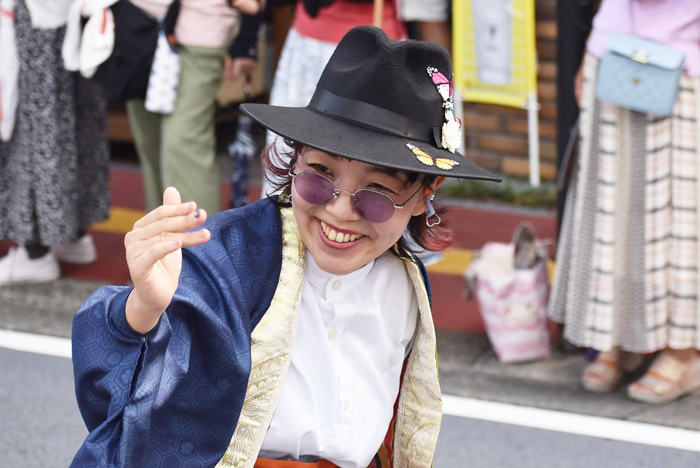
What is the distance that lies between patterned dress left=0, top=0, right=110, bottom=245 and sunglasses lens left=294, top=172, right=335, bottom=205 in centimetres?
309

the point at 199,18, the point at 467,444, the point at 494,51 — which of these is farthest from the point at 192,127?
the point at 467,444

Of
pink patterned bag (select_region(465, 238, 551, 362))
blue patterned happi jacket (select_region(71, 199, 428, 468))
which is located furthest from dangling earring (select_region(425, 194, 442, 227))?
pink patterned bag (select_region(465, 238, 551, 362))

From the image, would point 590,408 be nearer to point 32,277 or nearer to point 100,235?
point 32,277

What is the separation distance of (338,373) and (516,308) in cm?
210

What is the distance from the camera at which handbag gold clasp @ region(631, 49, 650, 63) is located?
3.42 metres

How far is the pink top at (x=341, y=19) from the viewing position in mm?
4012

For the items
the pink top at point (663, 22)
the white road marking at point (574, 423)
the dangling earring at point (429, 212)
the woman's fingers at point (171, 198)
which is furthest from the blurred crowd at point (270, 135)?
the woman's fingers at point (171, 198)

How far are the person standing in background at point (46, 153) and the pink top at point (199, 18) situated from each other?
20.3 inches

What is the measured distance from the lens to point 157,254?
151 cm

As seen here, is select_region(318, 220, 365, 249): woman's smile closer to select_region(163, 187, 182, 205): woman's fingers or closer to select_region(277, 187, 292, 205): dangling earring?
select_region(277, 187, 292, 205): dangling earring

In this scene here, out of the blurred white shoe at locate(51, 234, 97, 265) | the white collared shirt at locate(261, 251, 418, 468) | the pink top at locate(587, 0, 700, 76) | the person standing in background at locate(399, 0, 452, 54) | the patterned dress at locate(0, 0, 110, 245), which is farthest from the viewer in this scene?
the blurred white shoe at locate(51, 234, 97, 265)

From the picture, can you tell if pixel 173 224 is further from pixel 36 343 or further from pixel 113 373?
pixel 36 343

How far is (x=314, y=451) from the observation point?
195 centimetres

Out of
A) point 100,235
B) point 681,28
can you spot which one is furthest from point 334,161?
point 100,235
